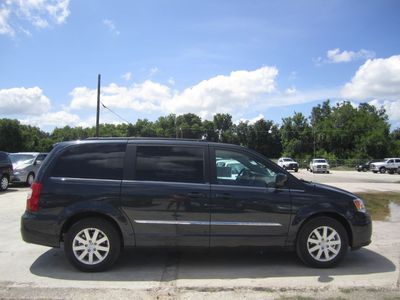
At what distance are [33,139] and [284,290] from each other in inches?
4801

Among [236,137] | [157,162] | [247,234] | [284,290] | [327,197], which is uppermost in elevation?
[236,137]

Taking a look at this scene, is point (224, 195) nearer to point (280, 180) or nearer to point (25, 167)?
point (280, 180)

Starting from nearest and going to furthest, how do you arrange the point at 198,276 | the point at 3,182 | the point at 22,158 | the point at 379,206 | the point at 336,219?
1. the point at 198,276
2. the point at 336,219
3. the point at 379,206
4. the point at 3,182
5. the point at 22,158

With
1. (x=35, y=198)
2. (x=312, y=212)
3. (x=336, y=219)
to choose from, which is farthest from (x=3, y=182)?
(x=336, y=219)

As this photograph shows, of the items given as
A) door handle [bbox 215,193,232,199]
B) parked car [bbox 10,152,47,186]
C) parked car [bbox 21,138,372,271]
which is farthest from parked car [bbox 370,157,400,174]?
door handle [bbox 215,193,232,199]

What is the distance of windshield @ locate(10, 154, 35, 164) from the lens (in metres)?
21.4

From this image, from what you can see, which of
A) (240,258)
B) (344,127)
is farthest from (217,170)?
(344,127)

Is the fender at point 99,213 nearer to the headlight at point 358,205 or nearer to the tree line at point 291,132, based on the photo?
the headlight at point 358,205

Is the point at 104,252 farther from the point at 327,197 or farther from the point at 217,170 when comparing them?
the point at 327,197

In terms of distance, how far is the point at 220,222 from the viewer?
248 inches

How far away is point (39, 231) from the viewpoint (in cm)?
627

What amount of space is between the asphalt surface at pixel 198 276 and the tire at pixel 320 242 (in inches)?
5.8

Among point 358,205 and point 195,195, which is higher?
point 195,195

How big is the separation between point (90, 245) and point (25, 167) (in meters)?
16.1
